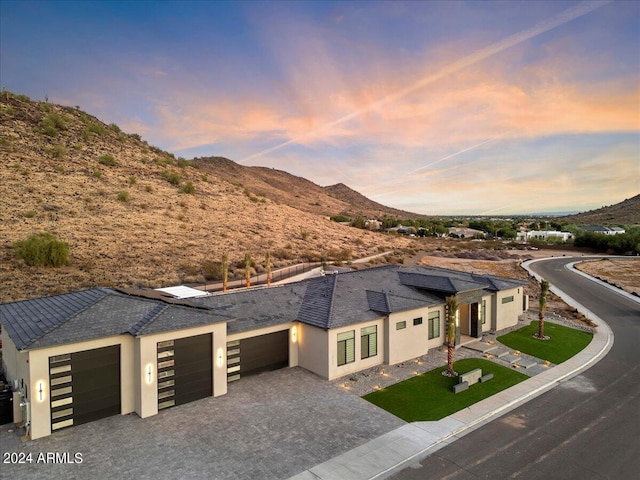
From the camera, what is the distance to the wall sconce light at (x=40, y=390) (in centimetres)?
1408

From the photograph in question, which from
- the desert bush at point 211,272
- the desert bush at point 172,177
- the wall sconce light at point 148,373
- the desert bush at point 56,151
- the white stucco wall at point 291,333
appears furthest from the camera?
the desert bush at point 172,177

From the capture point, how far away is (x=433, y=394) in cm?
1836

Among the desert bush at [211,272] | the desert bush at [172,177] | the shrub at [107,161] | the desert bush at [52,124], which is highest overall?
A: the desert bush at [52,124]

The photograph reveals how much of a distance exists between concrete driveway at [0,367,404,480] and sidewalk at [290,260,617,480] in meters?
0.47

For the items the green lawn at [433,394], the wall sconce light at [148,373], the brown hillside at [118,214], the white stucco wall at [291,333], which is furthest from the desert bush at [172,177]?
the green lawn at [433,394]

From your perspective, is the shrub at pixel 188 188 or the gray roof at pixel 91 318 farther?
the shrub at pixel 188 188

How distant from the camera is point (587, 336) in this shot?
28281 millimetres

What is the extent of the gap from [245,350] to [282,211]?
65429mm

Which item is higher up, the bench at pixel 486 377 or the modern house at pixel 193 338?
the modern house at pixel 193 338

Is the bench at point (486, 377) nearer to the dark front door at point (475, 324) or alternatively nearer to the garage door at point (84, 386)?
the dark front door at point (475, 324)

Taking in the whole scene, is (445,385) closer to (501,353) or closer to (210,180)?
(501,353)

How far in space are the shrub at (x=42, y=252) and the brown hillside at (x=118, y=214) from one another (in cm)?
82

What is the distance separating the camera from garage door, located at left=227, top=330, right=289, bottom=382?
64.4 ft

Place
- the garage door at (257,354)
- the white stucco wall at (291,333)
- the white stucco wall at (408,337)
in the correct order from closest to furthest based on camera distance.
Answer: the garage door at (257,354)
the white stucco wall at (291,333)
the white stucco wall at (408,337)
